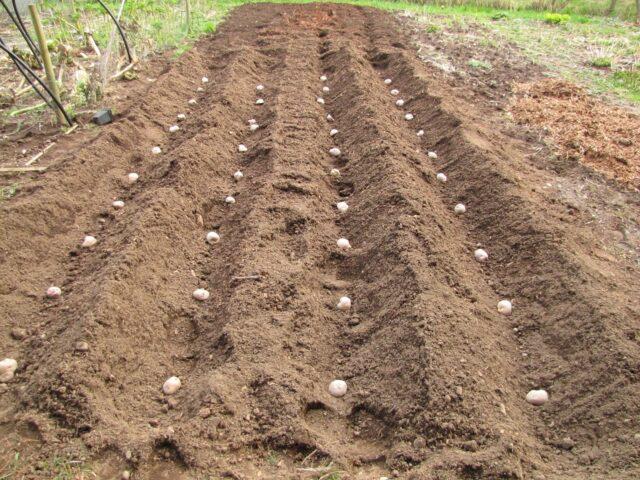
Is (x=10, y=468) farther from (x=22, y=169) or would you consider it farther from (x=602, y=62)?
(x=602, y=62)

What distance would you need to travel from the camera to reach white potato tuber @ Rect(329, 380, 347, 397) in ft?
9.50

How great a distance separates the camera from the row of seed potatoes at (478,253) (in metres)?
2.84

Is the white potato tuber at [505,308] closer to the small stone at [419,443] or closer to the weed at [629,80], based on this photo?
the small stone at [419,443]

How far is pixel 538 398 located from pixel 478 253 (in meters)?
1.44

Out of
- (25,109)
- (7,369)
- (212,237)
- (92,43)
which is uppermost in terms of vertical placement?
(92,43)

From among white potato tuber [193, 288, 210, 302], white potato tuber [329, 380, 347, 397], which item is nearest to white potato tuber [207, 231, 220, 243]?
white potato tuber [193, 288, 210, 302]

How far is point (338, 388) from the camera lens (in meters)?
2.89

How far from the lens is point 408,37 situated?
9891 mm

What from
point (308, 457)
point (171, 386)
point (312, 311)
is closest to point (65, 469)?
point (171, 386)

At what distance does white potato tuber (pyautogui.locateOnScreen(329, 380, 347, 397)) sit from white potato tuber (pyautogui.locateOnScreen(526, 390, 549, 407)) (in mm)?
1060

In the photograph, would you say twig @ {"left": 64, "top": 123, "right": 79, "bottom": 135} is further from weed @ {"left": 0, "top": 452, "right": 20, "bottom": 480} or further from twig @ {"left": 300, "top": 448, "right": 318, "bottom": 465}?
twig @ {"left": 300, "top": 448, "right": 318, "bottom": 465}

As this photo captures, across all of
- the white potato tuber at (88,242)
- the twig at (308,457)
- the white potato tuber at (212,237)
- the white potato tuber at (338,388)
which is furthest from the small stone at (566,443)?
the white potato tuber at (88,242)

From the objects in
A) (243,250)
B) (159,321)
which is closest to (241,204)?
(243,250)

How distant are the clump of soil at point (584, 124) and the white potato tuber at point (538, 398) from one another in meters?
3.22
